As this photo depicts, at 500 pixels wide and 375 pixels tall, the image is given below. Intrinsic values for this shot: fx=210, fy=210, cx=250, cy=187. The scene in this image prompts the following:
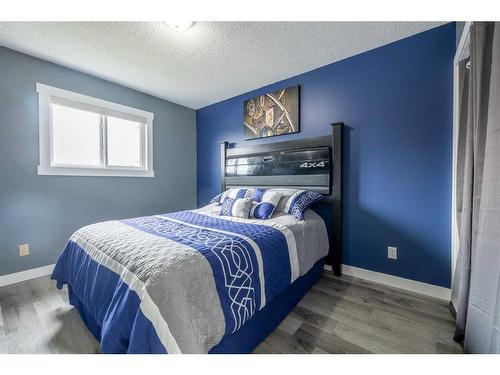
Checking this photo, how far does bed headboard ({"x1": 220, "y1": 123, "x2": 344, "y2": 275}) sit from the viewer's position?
2.34 metres

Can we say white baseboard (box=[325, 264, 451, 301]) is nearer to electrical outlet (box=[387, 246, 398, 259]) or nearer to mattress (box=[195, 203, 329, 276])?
electrical outlet (box=[387, 246, 398, 259])

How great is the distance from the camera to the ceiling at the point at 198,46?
6.05 ft

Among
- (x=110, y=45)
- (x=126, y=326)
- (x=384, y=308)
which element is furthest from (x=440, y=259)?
(x=110, y=45)

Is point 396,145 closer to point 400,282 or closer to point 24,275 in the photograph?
point 400,282

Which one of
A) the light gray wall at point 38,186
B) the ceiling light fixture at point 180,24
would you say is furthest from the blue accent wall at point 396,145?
the light gray wall at point 38,186

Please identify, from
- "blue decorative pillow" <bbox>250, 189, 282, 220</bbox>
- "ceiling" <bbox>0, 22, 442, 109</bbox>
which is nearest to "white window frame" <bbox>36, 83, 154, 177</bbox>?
"ceiling" <bbox>0, 22, 442, 109</bbox>

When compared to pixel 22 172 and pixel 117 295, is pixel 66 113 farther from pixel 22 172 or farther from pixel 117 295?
pixel 117 295

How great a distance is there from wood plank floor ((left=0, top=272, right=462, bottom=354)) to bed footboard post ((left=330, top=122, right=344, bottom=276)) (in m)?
0.35

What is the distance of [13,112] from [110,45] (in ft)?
4.18

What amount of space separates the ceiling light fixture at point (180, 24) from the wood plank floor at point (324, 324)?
2427mm

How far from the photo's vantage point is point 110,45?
206 centimetres

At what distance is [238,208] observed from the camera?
7.47 feet

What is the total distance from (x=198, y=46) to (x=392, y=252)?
2.84m

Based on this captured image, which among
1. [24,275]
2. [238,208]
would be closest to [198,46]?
[238,208]
